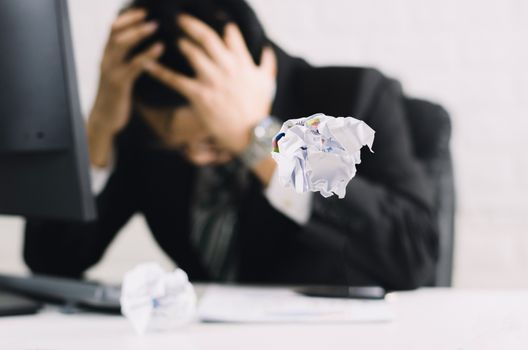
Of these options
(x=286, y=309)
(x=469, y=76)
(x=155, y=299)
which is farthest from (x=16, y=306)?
(x=469, y=76)

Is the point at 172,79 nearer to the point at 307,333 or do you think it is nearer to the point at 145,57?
the point at 145,57

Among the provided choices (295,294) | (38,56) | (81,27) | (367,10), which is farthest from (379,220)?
(81,27)

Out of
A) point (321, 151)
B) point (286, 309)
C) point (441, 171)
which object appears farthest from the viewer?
point (441, 171)

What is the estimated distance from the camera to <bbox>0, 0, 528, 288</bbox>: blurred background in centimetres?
172

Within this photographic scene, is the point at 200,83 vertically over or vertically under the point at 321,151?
under

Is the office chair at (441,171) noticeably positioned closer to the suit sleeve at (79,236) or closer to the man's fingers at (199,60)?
the man's fingers at (199,60)

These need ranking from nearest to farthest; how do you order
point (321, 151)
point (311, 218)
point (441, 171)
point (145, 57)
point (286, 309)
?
1. point (321, 151)
2. point (286, 309)
3. point (311, 218)
4. point (441, 171)
5. point (145, 57)

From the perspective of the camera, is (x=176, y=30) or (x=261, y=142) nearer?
(x=261, y=142)

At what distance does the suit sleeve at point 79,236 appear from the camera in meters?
1.65

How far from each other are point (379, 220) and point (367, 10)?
2.24ft

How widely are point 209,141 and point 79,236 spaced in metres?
0.43

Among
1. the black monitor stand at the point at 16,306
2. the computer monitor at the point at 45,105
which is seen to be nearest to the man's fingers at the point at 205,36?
the computer monitor at the point at 45,105

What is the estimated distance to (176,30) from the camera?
1713 mm

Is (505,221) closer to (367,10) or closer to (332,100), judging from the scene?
(332,100)
